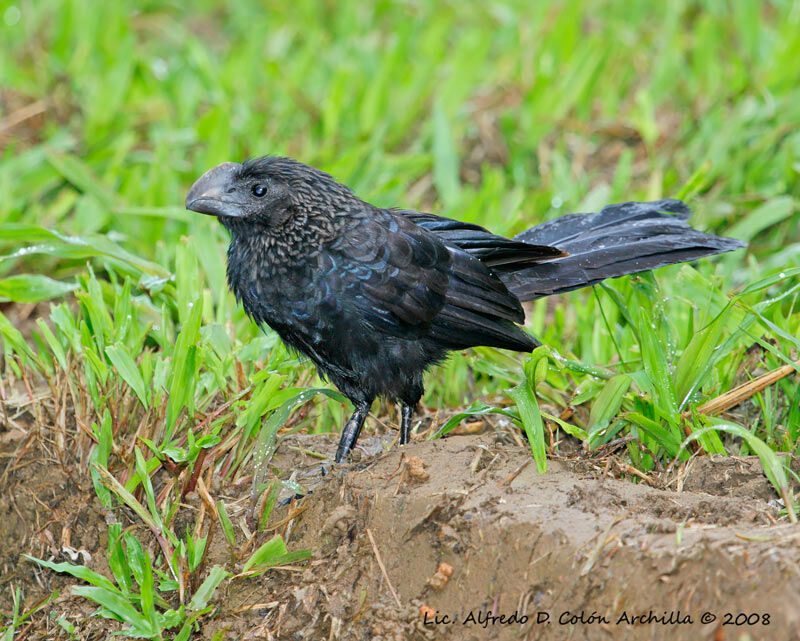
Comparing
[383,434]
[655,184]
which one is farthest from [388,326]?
[655,184]

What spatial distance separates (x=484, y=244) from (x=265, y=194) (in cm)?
86

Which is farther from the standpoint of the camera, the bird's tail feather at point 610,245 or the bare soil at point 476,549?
the bird's tail feather at point 610,245

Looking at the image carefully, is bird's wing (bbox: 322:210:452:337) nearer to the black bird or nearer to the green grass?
the black bird

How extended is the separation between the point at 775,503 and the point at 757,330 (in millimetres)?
904

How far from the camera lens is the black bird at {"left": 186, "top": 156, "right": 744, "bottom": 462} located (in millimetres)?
3428

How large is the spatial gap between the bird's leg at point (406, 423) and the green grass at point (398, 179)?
0.14 metres

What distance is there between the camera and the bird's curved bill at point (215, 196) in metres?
3.55

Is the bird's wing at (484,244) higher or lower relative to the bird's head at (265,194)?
lower

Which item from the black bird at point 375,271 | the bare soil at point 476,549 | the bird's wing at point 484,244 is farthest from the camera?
the bird's wing at point 484,244

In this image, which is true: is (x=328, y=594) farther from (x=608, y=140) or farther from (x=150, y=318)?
(x=608, y=140)

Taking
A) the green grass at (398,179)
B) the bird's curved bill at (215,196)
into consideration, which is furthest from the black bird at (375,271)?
the green grass at (398,179)

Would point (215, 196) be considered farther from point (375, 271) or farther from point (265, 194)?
point (375, 271)

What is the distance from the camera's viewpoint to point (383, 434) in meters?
3.89

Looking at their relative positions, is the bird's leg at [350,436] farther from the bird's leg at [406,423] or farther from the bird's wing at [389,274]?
the bird's wing at [389,274]
